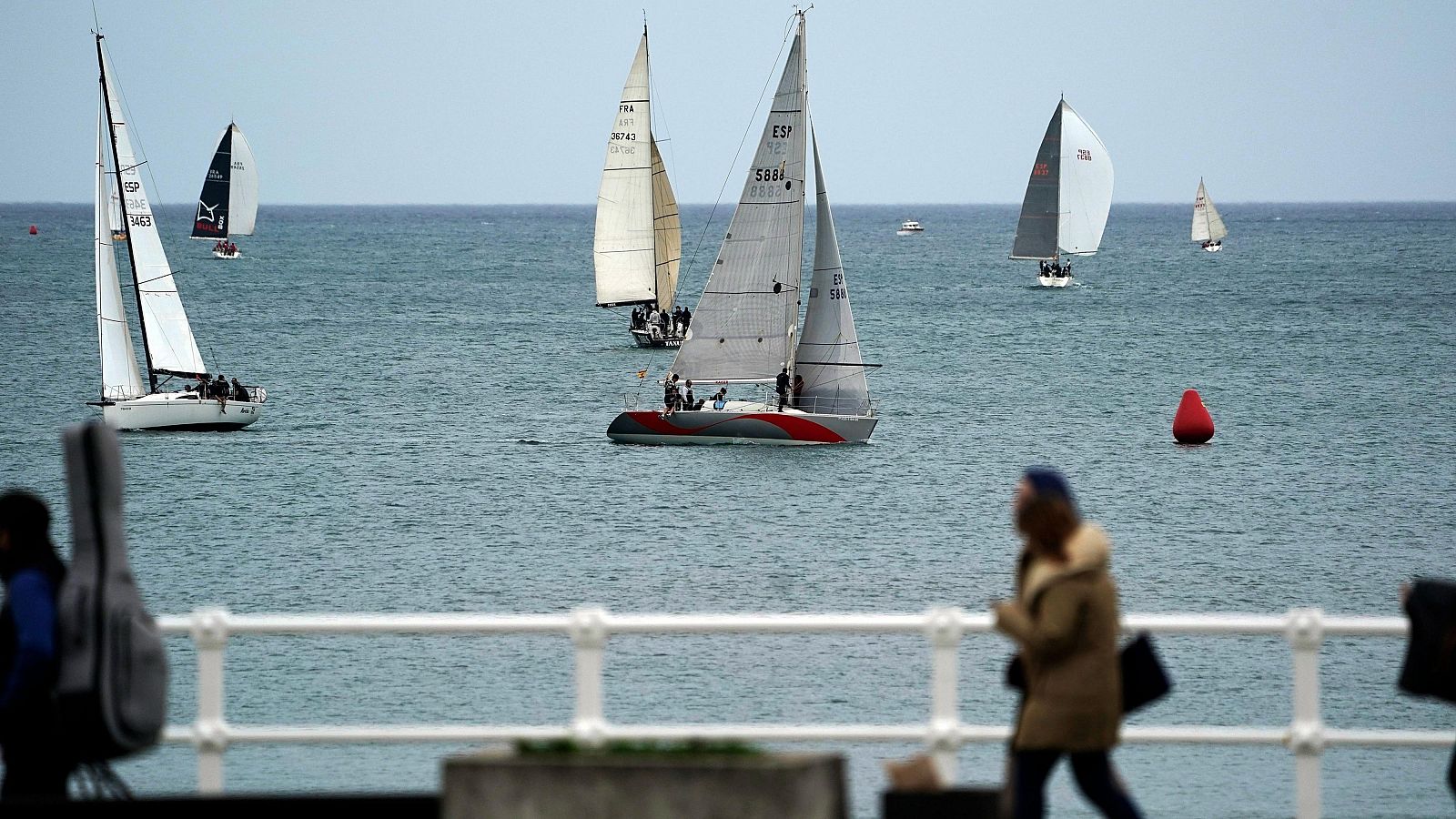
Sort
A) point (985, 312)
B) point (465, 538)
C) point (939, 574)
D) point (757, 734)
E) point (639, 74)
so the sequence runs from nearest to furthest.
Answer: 1. point (757, 734)
2. point (939, 574)
3. point (465, 538)
4. point (639, 74)
5. point (985, 312)

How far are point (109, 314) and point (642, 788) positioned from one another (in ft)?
168

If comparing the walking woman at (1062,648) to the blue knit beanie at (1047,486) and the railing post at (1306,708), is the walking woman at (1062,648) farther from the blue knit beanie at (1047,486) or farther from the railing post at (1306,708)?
the railing post at (1306,708)

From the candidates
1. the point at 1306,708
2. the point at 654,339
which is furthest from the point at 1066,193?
the point at 1306,708

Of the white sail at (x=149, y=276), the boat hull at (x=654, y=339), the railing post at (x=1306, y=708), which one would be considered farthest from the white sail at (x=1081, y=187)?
the railing post at (x=1306, y=708)

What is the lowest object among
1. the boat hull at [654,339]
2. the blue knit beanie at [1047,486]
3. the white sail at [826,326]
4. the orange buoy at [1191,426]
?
the orange buoy at [1191,426]

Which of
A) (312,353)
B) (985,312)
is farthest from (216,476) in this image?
(985,312)

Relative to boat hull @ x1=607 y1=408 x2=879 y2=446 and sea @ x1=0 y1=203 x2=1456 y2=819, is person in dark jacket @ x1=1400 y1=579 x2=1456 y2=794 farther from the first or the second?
boat hull @ x1=607 y1=408 x2=879 y2=446

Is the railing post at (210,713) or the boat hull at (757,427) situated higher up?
the railing post at (210,713)

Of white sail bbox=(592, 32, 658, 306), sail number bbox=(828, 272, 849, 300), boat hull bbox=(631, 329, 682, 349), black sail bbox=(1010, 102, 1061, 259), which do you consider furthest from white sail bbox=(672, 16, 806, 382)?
black sail bbox=(1010, 102, 1061, 259)

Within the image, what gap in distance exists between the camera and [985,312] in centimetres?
12306

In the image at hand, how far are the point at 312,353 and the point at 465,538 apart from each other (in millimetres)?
51965

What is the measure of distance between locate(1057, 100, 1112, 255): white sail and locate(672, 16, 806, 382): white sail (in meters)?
92.4

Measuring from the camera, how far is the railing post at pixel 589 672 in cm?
Answer: 733

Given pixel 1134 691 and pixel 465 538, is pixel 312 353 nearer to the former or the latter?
pixel 465 538
